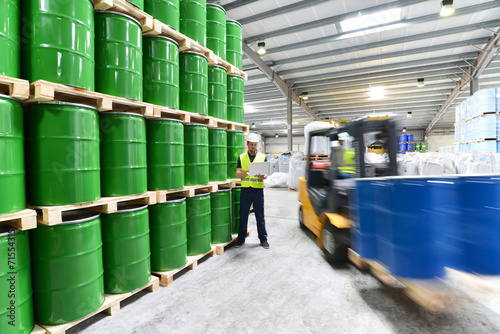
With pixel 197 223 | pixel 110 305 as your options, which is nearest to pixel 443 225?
pixel 197 223

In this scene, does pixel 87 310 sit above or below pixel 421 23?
below

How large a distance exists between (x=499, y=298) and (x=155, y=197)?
3.69m

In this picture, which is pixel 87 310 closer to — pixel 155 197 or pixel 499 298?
pixel 155 197

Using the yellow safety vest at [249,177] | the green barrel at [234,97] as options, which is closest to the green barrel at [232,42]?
the green barrel at [234,97]

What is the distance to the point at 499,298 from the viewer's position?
103 inches

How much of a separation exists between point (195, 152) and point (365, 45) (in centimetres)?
755

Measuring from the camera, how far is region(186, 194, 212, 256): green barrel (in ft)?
11.5

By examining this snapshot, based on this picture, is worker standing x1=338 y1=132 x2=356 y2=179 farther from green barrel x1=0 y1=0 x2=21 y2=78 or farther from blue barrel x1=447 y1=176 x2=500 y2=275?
green barrel x1=0 y1=0 x2=21 y2=78

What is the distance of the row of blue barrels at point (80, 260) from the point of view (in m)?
1.89

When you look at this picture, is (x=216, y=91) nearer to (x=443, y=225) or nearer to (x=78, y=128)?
(x=78, y=128)

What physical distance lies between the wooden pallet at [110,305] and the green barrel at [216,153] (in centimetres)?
160

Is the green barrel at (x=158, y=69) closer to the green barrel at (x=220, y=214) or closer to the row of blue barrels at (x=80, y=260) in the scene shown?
the row of blue barrels at (x=80, y=260)

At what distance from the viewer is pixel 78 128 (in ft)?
7.00

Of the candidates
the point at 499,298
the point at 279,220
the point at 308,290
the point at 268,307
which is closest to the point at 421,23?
the point at 279,220
